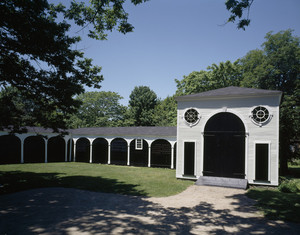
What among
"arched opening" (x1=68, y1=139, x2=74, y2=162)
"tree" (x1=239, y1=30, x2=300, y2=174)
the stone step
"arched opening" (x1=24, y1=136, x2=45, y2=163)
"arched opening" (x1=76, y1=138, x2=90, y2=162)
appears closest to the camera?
the stone step

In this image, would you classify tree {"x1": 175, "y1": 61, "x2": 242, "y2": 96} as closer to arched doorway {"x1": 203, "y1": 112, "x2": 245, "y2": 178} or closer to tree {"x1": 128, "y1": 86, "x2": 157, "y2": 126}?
tree {"x1": 128, "y1": 86, "x2": 157, "y2": 126}

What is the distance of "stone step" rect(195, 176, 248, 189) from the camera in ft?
38.9

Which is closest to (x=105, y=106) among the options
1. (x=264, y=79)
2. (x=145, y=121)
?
(x=145, y=121)

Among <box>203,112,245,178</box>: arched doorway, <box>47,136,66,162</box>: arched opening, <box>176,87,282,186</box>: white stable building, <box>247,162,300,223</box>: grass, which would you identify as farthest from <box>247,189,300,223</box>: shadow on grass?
<box>47,136,66,162</box>: arched opening

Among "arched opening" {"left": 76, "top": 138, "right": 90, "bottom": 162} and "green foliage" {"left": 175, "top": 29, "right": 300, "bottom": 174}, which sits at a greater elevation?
"green foliage" {"left": 175, "top": 29, "right": 300, "bottom": 174}

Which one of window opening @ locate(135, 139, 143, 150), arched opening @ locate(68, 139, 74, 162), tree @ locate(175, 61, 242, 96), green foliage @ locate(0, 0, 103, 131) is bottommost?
arched opening @ locate(68, 139, 74, 162)

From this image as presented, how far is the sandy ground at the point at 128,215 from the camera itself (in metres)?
5.67

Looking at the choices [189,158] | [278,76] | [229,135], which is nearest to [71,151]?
[189,158]

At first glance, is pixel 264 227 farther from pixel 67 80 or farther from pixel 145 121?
pixel 145 121

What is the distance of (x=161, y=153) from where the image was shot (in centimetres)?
2167

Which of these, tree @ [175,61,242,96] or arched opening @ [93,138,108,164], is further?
tree @ [175,61,242,96]

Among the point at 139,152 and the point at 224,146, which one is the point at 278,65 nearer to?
the point at 224,146

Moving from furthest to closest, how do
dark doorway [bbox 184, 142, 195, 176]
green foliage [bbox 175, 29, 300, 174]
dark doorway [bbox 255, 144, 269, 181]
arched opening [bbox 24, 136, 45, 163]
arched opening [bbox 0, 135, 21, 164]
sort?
arched opening [bbox 24, 136, 45, 163]
arched opening [bbox 0, 135, 21, 164]
green foliage [bbox 175, 29, 300, 174]
dark doorway [bbox 184, 142, 195, 176]
dark doorway [bbox 255, 144, 269, 181]

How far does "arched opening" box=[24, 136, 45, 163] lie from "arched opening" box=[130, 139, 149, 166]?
11.0 meters
